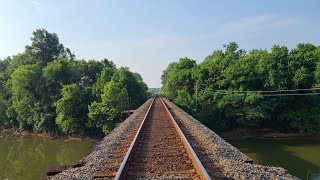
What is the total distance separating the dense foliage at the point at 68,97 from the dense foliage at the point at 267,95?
856cm

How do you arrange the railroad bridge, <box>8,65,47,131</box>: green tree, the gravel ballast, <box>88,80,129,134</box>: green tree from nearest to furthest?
the gravel ballast < the railroad bridge < <box>88,80,129,134</box>: green tree < <box>8,65,47,131</box>: green tree

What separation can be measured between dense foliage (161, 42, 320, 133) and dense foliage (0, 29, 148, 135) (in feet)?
28.1

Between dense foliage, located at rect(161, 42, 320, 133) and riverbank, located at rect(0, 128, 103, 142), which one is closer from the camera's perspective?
dense foliage, located at rect(161, 42, 320, 133)

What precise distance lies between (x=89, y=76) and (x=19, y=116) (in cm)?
1218

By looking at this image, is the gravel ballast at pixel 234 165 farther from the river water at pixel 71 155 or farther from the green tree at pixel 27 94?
the green tree at pixel 27 94

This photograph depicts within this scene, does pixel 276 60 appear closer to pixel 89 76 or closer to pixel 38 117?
pixel 89 76

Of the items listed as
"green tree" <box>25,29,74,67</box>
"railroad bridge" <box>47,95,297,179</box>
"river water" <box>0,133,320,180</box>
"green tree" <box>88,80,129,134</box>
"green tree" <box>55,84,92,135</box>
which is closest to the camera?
"railroad bridge" <box>47,95,297,179</box>

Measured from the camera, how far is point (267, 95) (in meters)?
37.6

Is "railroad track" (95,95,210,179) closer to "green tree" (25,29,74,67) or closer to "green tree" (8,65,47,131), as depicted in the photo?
"green tree" (8,65,47,131)

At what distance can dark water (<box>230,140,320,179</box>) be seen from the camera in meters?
21.8

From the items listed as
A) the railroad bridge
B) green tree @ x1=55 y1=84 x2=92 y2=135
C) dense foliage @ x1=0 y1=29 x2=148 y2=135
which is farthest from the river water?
the railroad bridge

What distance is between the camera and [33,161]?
96.7 ft

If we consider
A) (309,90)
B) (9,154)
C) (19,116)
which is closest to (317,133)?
(309,90)

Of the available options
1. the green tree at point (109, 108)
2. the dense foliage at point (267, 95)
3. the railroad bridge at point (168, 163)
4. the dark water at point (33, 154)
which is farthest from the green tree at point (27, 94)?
the railroad bridge at point (168, 163)
